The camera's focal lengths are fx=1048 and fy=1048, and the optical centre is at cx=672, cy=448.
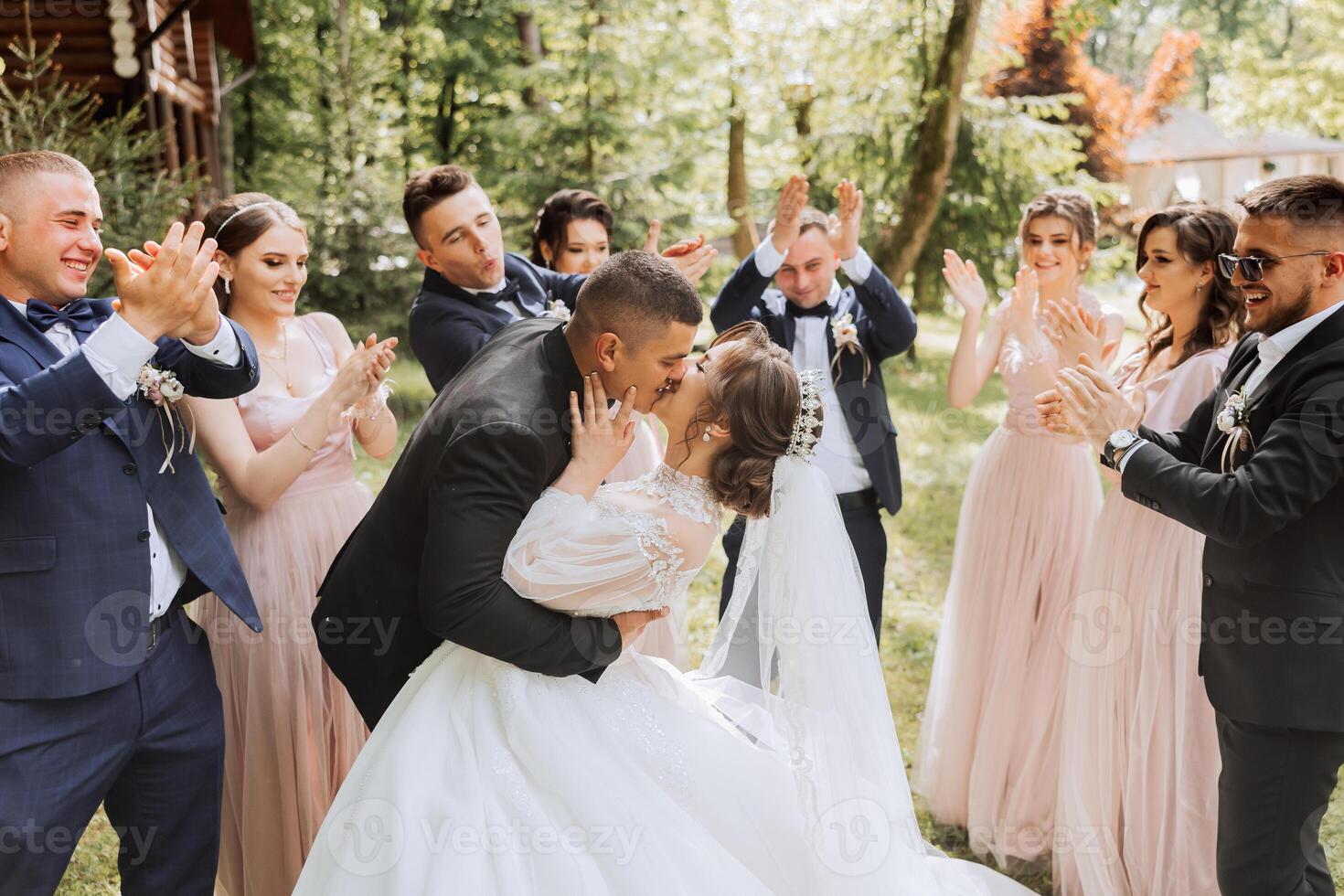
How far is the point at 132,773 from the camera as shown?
278 cm

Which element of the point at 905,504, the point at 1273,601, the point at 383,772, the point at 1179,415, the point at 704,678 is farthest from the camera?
the point at 905,504

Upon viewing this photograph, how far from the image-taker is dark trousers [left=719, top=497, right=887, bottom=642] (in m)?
4.32

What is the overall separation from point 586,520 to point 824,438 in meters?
1.95

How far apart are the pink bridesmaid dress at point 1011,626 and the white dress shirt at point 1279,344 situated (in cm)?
125

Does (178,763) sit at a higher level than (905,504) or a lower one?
higher

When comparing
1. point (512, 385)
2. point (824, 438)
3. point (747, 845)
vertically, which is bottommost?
point (747, 845)

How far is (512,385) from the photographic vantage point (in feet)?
8.30

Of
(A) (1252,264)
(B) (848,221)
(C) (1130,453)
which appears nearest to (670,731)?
(C) (1130,453)

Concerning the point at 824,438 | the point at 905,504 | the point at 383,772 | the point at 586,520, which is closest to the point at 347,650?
the point at 383,772

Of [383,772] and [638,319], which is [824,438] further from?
[383,772]

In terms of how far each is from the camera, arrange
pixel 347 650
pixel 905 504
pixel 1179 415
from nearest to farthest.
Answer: pixel 347 650, pixel 1179 415, pixel 905 504

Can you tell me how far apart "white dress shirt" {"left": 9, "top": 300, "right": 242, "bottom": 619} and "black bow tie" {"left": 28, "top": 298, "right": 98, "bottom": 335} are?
0.02m

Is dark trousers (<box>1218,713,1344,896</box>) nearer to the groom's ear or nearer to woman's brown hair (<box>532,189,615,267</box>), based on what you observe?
the groom's ear

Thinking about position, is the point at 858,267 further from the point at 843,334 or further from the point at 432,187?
the point at 432,187
